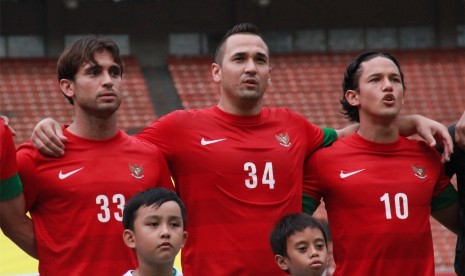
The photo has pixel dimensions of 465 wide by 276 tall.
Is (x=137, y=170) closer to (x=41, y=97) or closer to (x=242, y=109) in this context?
(x=242, y=109)

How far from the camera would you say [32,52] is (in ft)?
66.4

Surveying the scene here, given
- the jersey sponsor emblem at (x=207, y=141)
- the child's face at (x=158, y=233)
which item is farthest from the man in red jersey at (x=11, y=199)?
the jersey sponsor emblem at (x=207, y=141)

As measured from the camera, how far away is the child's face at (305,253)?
4520 millimetres

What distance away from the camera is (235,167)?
491 centimetres

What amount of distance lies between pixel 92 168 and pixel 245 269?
84 cm

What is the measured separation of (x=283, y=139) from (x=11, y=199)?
1329 mm

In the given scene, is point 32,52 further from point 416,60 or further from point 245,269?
point 245,269

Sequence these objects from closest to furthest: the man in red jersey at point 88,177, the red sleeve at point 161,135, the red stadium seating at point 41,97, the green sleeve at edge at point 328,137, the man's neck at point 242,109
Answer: the man in red jersey at point 88,177 < the red sleeve at point 161,135 < the man's neck at point 242,109 < the green sleeve at edge at point 328,137 < the red stadium seating at point 41,97

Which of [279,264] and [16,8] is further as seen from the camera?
[16,8]

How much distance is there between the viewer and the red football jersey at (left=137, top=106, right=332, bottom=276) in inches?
190

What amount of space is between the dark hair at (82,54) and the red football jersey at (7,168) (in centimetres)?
42

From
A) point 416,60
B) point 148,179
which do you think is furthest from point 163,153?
point 416,60

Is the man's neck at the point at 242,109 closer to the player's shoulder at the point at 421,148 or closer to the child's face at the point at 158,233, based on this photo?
the player's shoulder at the point at 421,148

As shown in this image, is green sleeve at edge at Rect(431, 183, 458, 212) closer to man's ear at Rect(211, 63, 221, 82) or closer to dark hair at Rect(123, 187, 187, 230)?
man's ear at Rect(211, 63, 221, 82)
